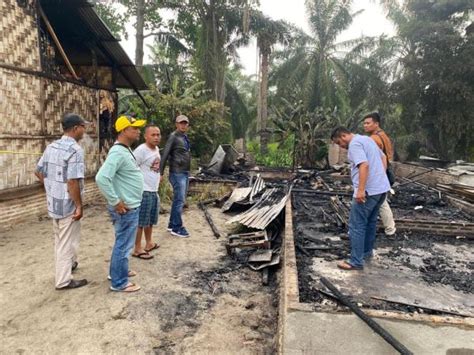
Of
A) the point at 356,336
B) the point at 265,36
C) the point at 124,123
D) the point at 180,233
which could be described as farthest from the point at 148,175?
the point at 265,36

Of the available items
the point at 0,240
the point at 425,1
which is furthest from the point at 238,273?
the point at 425,1

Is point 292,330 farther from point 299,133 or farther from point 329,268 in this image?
point 299,133

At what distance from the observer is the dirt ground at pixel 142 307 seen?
288 centimetres

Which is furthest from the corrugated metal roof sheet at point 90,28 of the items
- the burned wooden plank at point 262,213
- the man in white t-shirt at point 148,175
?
the burned wooden plank at point 262,213

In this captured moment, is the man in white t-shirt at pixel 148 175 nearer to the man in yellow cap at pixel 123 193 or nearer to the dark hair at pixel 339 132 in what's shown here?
the man in yellow cap at pixel 123 193

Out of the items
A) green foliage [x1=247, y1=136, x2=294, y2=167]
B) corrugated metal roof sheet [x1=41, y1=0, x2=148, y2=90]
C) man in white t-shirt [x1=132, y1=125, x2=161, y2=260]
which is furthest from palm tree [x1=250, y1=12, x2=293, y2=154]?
man in white t-shirt [x1=132, y1=125, x2=161, y2=260]

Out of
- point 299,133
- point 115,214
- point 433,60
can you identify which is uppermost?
point 433,60

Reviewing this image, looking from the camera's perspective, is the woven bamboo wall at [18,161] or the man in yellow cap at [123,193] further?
the woven bamboo wall at [18,161]

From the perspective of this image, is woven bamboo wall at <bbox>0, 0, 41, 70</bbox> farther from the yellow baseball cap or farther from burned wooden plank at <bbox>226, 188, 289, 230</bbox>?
burned wooden plank at <bbox>226, 188, 289, 230</bbox>

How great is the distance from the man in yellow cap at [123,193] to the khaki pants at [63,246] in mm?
470

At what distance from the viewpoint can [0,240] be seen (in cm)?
524

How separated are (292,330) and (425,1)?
20691 millimetres

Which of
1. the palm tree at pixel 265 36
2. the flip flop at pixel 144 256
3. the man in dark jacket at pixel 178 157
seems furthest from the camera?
the palm tree at pixel 265 36

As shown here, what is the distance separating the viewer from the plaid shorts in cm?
451
